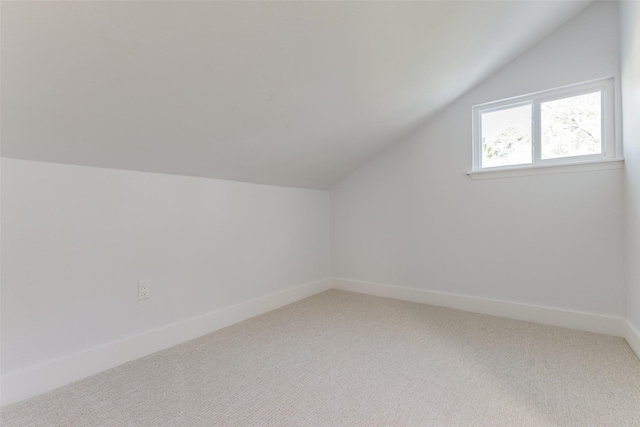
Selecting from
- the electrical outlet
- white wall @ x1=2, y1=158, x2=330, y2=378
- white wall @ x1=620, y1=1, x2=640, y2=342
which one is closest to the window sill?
white wall @ x1=620, y1=1, x2=640, y2=342

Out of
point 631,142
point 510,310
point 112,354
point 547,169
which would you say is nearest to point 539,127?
point 547,169

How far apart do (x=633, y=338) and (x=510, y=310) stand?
70 cm

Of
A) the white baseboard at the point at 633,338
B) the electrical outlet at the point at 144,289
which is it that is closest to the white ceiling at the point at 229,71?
the electrical outlet at the point at 144,289

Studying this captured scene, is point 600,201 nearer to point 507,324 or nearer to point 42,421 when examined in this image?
point 507,324

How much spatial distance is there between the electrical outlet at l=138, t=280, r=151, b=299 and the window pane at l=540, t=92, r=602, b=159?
122 inches

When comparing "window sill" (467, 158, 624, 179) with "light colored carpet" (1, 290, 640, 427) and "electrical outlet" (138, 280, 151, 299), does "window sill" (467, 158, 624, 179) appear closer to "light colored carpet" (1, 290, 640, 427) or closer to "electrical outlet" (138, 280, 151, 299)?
"light colored carpet" (1, 290, 640, 427)

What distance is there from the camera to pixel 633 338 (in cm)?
177

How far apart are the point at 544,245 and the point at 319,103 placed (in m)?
2.07

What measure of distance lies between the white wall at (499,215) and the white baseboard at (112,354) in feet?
4.99

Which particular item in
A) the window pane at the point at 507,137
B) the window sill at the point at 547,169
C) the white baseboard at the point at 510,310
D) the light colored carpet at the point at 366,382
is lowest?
the light colored carpet at the point at 366,382

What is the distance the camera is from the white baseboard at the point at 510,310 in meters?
2.04

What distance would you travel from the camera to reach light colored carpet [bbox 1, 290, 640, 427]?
3.98 ft

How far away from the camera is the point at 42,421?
3.97 feet

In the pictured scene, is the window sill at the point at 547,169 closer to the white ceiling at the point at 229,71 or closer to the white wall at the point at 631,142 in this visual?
the white wall at the point at 631,142
